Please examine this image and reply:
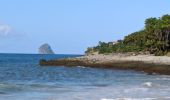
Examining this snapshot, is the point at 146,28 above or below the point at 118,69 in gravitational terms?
above

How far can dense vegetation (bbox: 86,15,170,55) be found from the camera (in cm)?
8656

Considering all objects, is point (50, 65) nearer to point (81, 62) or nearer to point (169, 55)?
point (81, 62)

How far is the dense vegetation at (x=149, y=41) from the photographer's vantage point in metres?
86.6

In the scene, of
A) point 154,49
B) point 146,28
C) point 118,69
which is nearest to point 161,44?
point 154,49

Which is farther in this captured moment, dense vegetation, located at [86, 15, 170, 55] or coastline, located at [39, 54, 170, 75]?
dense vegetation, located at [86, 15, 170, 55]

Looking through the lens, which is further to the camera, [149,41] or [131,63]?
[149,41]

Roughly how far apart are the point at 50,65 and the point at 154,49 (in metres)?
18.4

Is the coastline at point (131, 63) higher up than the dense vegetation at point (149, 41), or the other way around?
the dense vegetation at point (149, 41)

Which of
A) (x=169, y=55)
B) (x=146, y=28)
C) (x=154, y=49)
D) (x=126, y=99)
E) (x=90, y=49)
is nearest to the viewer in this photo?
(x=126, y=99)

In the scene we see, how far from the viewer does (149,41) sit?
87.9 metres

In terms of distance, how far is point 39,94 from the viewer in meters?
32.3

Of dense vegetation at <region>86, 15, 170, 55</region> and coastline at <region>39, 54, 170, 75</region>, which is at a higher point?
dense vegetation at <region>86, 15, 170, 55</region>

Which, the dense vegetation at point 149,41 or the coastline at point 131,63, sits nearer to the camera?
the coastline at point 131,63

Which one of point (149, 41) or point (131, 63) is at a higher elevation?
point (149, 41)
